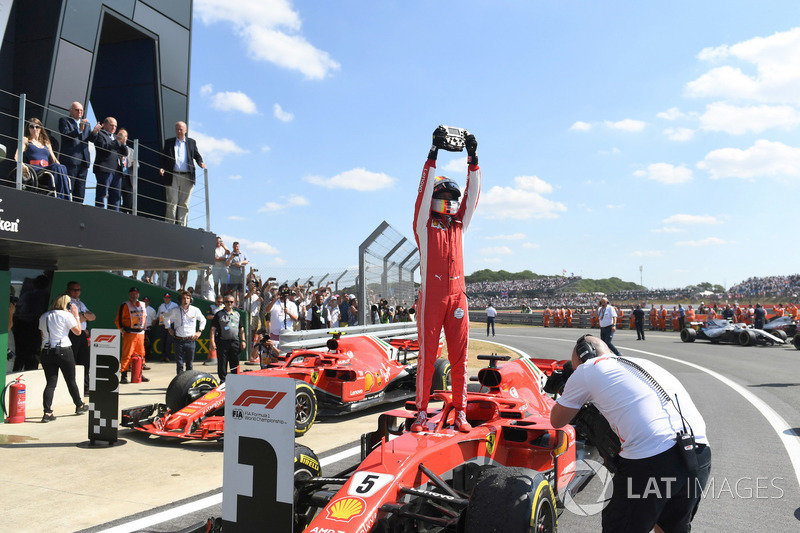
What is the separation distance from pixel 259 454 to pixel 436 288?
196 cm

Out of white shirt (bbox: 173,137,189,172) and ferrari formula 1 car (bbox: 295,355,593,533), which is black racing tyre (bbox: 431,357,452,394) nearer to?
ferrari formula 1 car (bbox: 295,355,593,533)

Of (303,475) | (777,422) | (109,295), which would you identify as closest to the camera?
(303,475)

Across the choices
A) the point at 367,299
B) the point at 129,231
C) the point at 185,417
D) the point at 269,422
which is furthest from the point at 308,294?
the point at 269,422

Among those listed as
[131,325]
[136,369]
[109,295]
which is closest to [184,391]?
[131,325]

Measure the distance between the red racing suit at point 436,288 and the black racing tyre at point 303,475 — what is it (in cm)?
100

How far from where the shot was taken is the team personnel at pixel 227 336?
33.6ft

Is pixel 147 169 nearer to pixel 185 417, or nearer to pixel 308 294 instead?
pixel 308 294

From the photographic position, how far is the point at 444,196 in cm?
472

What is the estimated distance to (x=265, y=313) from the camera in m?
15.8

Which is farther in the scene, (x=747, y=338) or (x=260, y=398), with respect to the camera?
(x=747, y=338)

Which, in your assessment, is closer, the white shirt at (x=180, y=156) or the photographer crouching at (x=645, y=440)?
the photographer crouching at (x=645, y=440)

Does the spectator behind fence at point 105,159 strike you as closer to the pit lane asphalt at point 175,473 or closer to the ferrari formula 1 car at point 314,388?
the pit lane asphalt at point 175,473

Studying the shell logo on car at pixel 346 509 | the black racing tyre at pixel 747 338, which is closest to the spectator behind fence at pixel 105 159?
the shell logo on car at pixel 346 509

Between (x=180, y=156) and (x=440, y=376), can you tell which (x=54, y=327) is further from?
(x=440, y=376)
